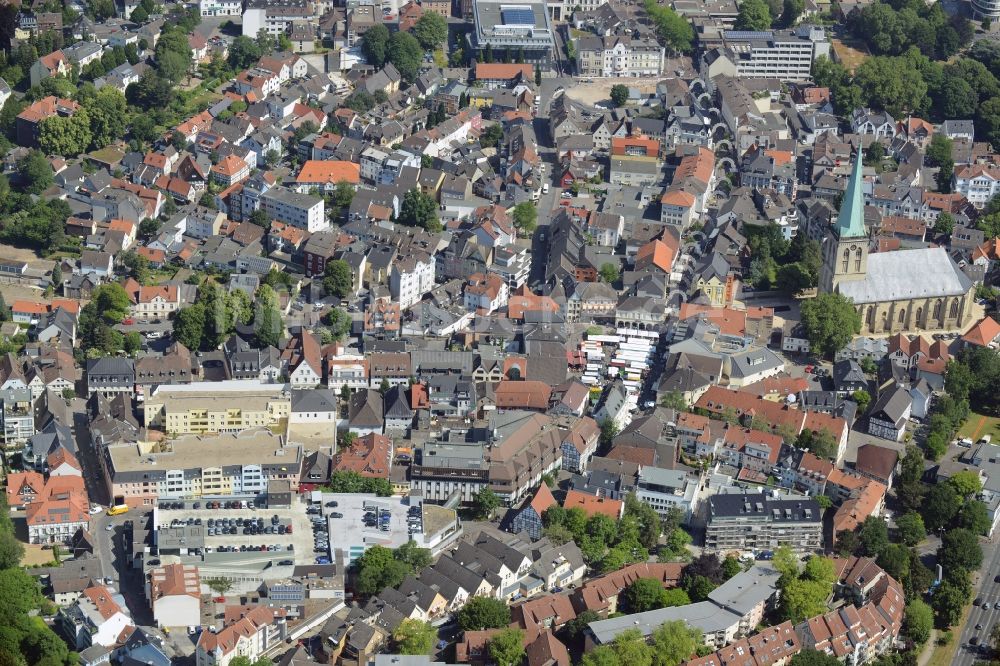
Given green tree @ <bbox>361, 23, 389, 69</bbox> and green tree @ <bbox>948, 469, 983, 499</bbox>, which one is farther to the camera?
green tree @ <bbox>361, 23, 389, 69</bbox>

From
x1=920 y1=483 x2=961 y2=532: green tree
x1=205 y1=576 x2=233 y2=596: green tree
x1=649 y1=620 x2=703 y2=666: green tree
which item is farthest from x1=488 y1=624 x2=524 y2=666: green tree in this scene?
x1=920 y1=483 x2=961 y2=532: green tree

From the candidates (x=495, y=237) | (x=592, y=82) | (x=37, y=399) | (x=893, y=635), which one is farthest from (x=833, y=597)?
(x=592, y=82)

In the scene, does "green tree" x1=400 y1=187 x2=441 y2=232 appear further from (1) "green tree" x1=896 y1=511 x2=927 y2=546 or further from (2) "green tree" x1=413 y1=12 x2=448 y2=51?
(1) "green tree" x1=896 y1=511 x2=927 y2=546

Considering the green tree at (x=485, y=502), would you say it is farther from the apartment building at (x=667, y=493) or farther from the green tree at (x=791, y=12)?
the green tree at (x=791, y=12)

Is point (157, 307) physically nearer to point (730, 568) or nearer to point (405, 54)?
point (405, 54)

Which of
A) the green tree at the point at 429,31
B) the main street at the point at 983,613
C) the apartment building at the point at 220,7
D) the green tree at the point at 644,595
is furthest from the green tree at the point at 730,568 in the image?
the apartment building at the point at 220,7

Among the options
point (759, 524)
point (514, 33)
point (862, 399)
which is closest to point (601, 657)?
point (759, 524)
